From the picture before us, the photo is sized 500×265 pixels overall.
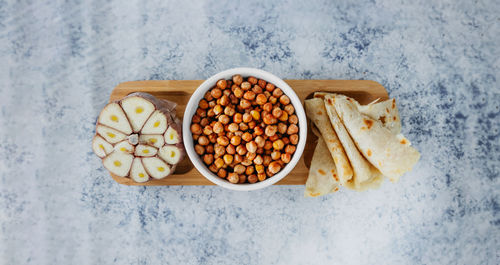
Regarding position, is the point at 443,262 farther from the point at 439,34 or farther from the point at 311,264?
the point at 439,34

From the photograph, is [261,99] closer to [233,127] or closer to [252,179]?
[233,127]

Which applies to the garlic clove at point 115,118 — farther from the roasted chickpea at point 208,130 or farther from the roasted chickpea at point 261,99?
the roasted chickpea at point 261,99

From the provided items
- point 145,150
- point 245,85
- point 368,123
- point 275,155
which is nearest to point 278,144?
point 275,155

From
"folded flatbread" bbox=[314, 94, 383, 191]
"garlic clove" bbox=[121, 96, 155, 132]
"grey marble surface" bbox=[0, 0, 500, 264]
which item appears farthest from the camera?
"grey marble surface" bbox=[0, 0, 500, 264]

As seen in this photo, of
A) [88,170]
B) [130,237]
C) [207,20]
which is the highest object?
[207,20]

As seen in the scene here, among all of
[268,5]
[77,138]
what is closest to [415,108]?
[268,5]

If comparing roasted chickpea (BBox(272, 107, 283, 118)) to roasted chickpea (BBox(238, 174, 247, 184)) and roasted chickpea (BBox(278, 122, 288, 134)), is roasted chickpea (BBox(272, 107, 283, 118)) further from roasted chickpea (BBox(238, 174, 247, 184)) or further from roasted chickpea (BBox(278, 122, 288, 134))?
roasted chickpea (BBox(238, 174, 247, 184))

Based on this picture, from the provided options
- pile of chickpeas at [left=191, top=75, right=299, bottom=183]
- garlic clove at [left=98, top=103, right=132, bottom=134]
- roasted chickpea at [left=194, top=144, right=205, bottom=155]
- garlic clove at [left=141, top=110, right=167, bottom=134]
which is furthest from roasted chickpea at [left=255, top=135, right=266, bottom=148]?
garlic clove at [left=98, top=103, right=132, bottom=134]
